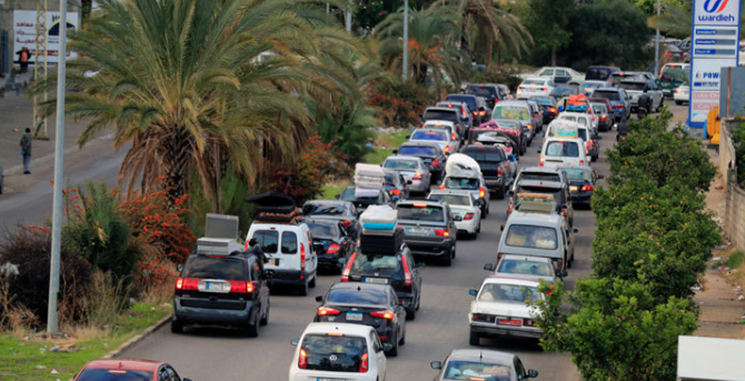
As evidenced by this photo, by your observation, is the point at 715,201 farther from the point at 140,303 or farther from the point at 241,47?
the point at 140,303

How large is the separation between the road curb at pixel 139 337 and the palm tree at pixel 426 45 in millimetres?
42128

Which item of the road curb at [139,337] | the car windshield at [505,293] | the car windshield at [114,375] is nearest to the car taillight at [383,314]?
the car windshield at [505,293]

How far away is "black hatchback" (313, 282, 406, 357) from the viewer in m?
21.9

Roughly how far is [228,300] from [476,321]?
4.65 m

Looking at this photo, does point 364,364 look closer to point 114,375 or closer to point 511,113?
point 114,375

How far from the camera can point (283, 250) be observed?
27.7 metres

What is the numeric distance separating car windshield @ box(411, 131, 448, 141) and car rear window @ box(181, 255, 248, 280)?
26662 millimetres

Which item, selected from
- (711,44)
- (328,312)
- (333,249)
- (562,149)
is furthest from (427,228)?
(711,44)

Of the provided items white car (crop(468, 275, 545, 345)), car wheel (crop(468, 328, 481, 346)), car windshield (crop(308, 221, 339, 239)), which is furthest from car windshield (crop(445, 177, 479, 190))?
car wheel (crop(468, 328, 481, 346))

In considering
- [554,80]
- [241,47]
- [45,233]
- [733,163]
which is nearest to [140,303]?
[45,233]

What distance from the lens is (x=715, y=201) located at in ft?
140

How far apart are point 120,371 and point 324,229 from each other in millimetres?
15456

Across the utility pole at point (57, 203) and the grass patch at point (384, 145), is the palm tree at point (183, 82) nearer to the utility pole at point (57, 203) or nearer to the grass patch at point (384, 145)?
the utility pole at point (57, 203)

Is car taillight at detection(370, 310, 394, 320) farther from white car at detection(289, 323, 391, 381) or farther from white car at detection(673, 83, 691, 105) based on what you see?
white car at detection(673, 83, 691, 105)
